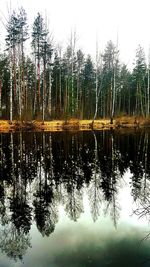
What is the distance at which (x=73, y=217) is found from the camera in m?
7.68

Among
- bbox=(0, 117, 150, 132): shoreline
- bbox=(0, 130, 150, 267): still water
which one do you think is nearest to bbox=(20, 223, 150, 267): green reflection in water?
bbox=(0, 130, 150, 267): still water

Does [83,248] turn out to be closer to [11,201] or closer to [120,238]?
[120,238]

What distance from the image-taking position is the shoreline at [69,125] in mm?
35562

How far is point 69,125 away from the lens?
124ft

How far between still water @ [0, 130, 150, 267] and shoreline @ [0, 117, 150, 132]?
809 inches

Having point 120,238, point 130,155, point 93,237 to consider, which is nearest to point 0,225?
point 93,237

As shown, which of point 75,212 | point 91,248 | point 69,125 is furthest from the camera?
point 69,125

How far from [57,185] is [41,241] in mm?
4225

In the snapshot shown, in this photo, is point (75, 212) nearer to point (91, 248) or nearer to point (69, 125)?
point (91, 248)

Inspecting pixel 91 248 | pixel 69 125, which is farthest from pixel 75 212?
pixel 69 125

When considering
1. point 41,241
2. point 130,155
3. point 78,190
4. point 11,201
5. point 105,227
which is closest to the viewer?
point 41,241

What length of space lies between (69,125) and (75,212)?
29859 mm

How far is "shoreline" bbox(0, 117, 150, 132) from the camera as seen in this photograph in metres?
35.6

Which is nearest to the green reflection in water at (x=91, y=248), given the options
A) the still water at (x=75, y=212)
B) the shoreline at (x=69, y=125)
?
the still water at (x=75, y=212)
